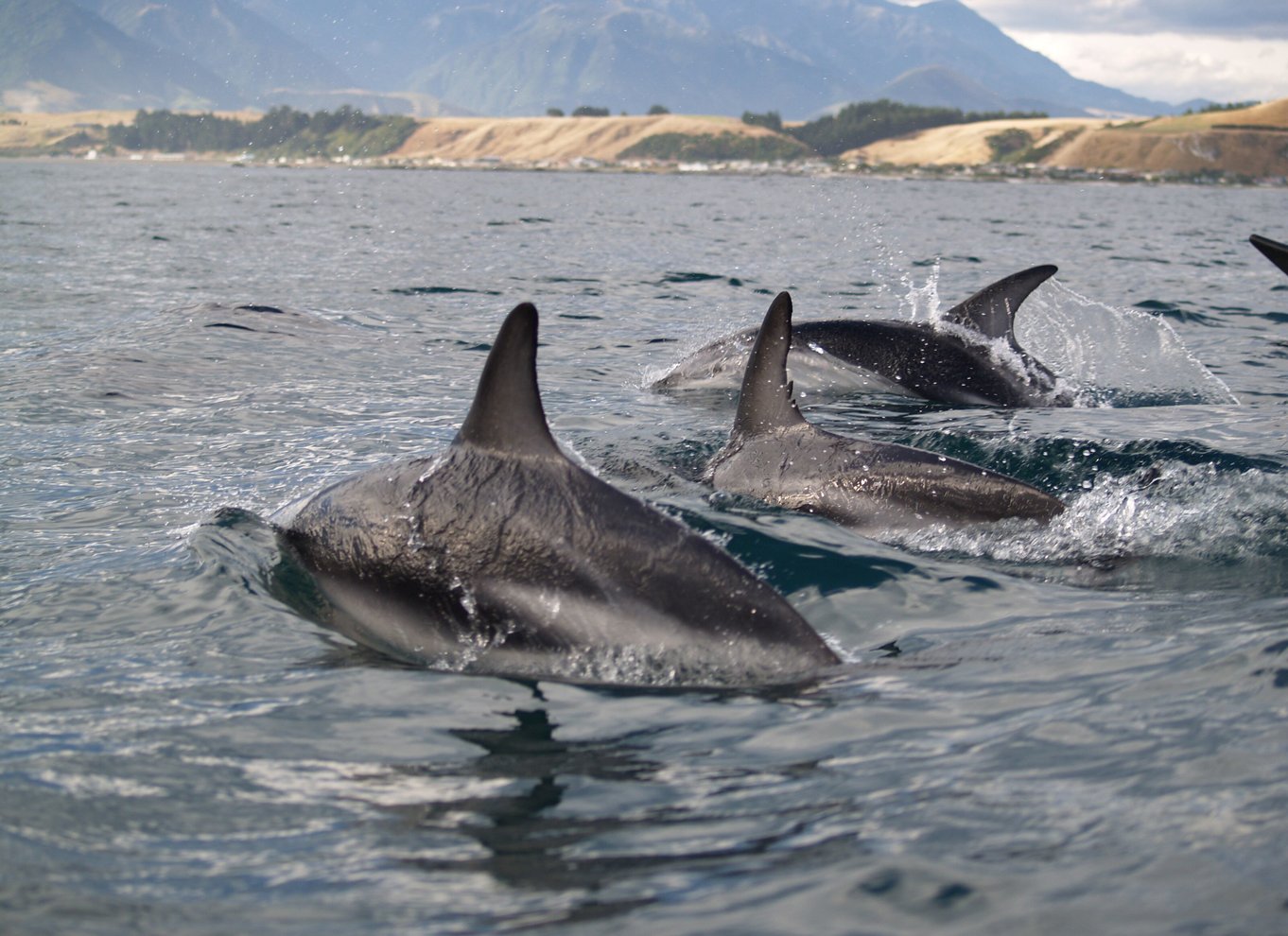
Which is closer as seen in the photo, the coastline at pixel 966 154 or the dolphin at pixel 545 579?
the dolphin at pixel 545 579

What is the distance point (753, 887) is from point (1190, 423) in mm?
9544

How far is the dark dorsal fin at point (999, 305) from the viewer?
12.0 metres

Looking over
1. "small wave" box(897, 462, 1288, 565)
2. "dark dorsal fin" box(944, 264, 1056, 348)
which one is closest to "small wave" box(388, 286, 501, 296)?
"dark dorsal fin" box(944, 264, 1056, 348)

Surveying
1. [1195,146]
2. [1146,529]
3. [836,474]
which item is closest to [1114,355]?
[1146,529]

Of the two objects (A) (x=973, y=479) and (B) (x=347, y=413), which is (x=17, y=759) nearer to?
(A) (x=973, y=479)

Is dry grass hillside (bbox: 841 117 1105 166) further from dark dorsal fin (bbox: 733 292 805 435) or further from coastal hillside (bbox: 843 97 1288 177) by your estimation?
dark dorsal fin (bbox: 733 292 805 435)

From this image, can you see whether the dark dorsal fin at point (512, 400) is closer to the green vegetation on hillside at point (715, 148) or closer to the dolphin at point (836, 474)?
the dolphin at point (836, 474)

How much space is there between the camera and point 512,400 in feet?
19.2

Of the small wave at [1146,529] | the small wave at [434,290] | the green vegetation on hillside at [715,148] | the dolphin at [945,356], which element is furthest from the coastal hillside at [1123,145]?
the small wave at [1146,529]

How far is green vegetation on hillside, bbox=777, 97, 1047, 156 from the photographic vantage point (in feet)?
607

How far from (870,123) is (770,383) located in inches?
7602

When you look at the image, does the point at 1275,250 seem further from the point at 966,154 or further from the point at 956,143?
the point at 956,143

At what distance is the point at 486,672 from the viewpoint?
19.0ft

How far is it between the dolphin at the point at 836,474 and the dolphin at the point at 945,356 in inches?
166
